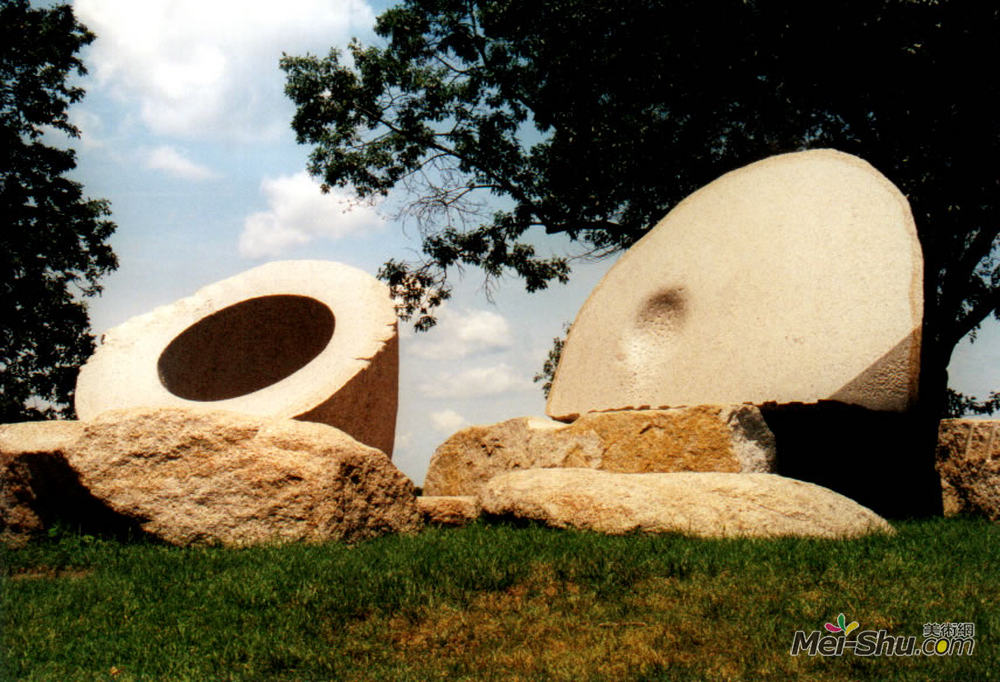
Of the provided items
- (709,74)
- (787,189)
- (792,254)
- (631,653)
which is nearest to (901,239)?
(792,254)

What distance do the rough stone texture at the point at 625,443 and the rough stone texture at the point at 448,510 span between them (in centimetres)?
105

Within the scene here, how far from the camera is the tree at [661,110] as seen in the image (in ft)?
33.8

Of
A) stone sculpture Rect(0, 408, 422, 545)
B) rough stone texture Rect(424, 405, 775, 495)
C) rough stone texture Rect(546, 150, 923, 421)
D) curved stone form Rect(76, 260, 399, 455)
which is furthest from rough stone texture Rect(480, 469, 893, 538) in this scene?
curved stone form Rect(76, 260, 399, 455)

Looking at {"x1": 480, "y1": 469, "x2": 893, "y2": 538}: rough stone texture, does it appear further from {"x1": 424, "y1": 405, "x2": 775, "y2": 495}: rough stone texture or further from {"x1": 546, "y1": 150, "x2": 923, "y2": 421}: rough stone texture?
{"x1": 546, "y1": 150, "x2": 923, "y2": 421}: rough stone texture

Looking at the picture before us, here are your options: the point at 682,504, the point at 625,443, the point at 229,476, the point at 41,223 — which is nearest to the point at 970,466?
the point at 625,443

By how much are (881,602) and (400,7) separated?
40.2 feet

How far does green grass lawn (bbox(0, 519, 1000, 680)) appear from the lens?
3236 mm

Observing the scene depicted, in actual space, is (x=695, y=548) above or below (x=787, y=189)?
below

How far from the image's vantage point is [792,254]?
677 cm

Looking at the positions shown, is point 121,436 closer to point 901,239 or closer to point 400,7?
point 901,239

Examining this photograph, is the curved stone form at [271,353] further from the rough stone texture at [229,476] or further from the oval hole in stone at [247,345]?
the rough stone texture at [229,476]

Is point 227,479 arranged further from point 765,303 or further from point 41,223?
point 41,223

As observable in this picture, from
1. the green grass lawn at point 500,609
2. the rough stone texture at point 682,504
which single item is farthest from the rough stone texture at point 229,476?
the rough stone texture at point 682,504

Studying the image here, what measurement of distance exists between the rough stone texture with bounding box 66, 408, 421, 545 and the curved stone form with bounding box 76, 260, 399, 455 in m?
1.81
